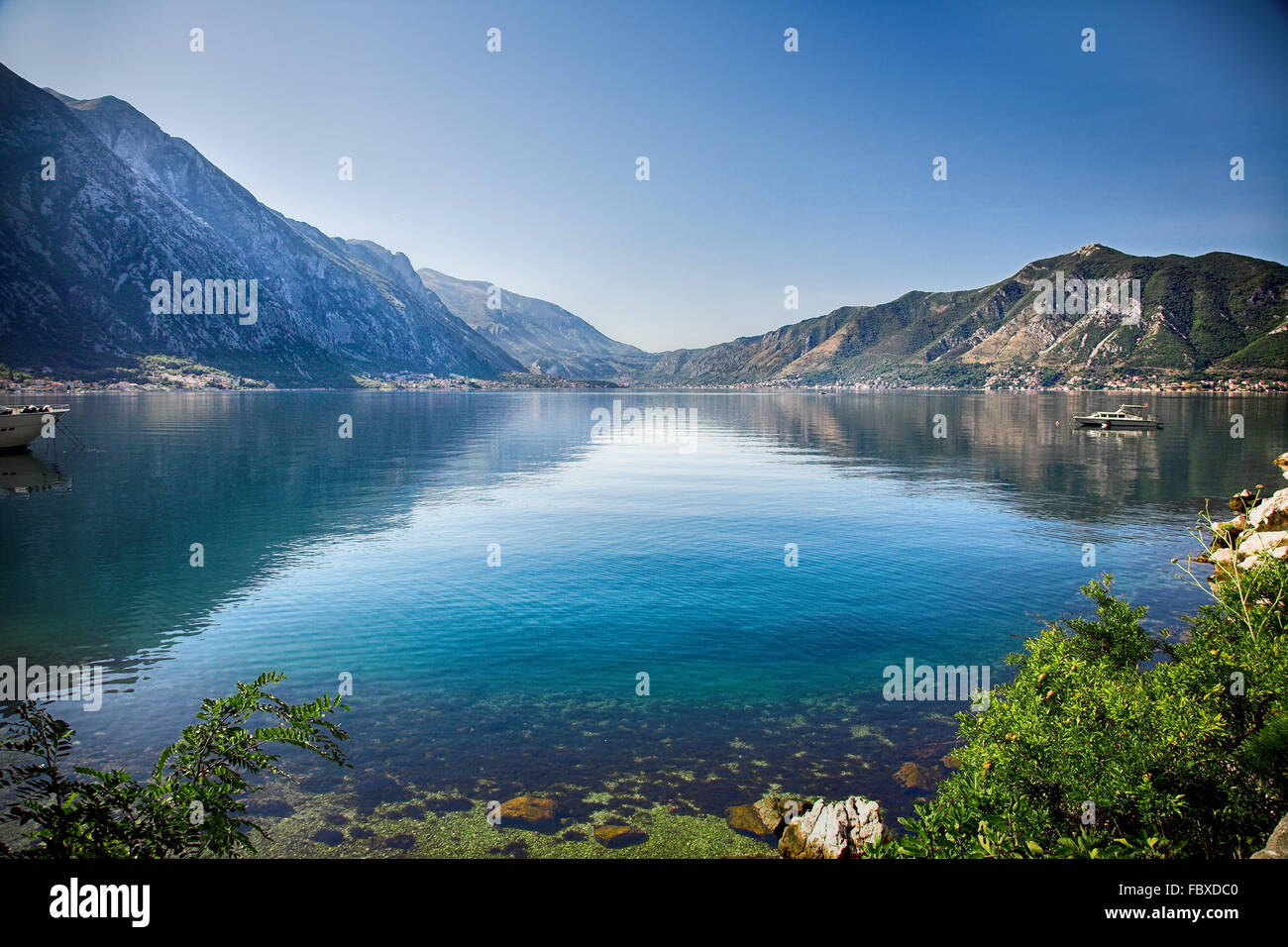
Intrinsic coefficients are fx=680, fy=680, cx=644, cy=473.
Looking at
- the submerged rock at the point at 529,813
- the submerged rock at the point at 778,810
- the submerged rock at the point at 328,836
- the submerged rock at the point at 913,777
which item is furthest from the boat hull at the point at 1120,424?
the submerged rock at the point at 328,836

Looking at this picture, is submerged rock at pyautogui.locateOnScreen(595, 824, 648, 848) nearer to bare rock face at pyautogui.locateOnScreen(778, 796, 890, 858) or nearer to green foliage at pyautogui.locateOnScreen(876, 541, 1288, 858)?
bare rock face at pyautogui.locateOnScreen(778, 796, 890, 858)

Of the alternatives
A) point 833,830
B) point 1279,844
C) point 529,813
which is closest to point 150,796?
point 529,813

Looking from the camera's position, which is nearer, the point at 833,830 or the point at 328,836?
the point at 833,830

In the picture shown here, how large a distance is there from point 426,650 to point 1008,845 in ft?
66.6

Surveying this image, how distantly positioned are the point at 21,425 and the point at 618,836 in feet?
353

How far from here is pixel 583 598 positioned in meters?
30.5

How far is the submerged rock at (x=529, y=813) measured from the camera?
14.9m

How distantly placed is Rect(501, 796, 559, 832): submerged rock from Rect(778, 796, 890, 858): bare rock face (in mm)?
5048

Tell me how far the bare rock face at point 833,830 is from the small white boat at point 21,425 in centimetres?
10812

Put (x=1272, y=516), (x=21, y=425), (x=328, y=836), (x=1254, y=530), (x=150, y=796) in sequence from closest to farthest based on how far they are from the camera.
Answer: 1. (x=150, y=796)
2. (x=328, y=836)
3. (x=1254, y=530)
4. (x=1272, y=516)
5. (x=21, y=425)

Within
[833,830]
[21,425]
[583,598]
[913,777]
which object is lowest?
[913,777]

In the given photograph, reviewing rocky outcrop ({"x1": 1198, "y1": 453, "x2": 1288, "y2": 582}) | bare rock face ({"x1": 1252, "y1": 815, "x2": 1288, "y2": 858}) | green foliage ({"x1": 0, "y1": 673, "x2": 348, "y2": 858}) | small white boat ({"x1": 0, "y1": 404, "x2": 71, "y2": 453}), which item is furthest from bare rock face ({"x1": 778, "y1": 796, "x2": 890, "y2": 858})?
small white boat ({"x1": 0, "y1": 404, "x2": 71, "y2": 453})

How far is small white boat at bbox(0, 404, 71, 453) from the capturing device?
8450 cm

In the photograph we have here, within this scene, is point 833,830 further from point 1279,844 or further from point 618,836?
point 1279,844
